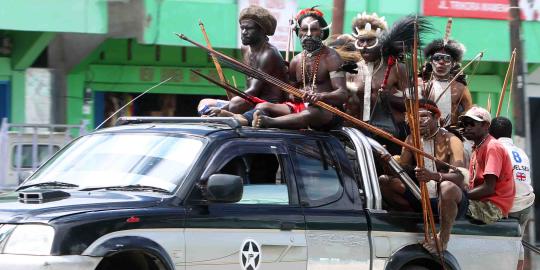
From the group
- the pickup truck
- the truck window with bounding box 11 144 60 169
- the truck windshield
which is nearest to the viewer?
the pickup truck

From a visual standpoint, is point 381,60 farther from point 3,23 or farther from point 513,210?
point 3,23

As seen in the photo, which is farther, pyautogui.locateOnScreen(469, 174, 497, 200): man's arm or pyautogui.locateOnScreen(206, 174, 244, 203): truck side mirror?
pyautogui.locateOnScreen(469, 174, 497, 200): man's arm

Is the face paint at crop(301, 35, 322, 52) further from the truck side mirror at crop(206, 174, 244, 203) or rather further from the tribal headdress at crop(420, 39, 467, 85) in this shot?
the tribal headdress at crop(420, 39, 467, 85)

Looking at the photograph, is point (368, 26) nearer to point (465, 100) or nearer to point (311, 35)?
point (465, 100)

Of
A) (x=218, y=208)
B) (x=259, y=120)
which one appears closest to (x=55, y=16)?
(x=259, y=120)

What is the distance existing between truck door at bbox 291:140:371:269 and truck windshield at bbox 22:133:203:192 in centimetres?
86

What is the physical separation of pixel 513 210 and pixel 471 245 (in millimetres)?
724

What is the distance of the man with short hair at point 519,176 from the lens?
26.1ft

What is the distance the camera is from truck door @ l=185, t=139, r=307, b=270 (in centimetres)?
595

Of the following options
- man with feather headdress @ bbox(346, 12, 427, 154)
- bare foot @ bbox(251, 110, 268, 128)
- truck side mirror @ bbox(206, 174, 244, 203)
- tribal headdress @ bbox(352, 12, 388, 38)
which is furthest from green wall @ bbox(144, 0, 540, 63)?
truck side mirror @ bbox(206, 174, 244, 203)

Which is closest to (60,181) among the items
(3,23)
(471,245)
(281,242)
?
(281,242)

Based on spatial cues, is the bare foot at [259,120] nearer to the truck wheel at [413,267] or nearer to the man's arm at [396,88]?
the truck wheel at [413,267]

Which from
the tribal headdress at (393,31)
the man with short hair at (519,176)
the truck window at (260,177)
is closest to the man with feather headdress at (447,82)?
the man with short hair at (519,176)

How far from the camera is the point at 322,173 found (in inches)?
269
